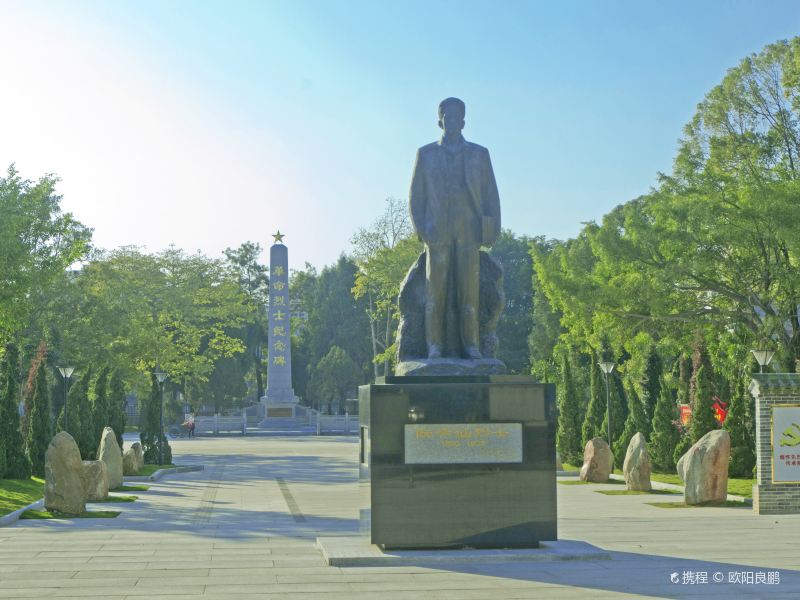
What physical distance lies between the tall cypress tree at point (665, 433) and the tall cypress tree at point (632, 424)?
4.66 feet

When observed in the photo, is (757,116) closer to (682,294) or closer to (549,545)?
(682,294)

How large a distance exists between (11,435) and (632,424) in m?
15.8

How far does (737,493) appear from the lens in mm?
19781

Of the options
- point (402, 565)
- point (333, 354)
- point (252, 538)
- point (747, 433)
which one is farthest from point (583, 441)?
point (333, 354)

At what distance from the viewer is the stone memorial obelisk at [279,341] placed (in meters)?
59.2

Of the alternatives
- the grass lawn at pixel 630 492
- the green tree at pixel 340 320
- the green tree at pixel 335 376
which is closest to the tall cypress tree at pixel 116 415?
the grass lawn at pixel 630 492

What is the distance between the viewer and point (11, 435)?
77.8 feet

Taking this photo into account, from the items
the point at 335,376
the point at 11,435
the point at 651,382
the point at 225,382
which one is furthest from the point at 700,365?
the point at 225,382

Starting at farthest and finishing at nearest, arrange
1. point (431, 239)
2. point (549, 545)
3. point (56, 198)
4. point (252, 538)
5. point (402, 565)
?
point (56, 198) < point (252, 538) < point (431, 239) < point (549, 545) < point (402, 565)

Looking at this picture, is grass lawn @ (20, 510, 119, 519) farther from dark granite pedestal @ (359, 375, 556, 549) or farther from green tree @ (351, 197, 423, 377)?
green tree @ (351, 197, 423, 377)

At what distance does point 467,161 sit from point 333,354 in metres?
61.9

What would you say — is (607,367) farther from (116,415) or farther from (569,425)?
(116,415)

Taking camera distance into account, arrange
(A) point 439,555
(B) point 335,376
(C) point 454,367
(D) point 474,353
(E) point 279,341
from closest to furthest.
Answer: (A) point 439,555, (C) point 454,367, (D) point 474,353, (E) point 279,341, (B) point 335,376

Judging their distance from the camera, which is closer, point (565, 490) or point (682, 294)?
point (565, 490)
